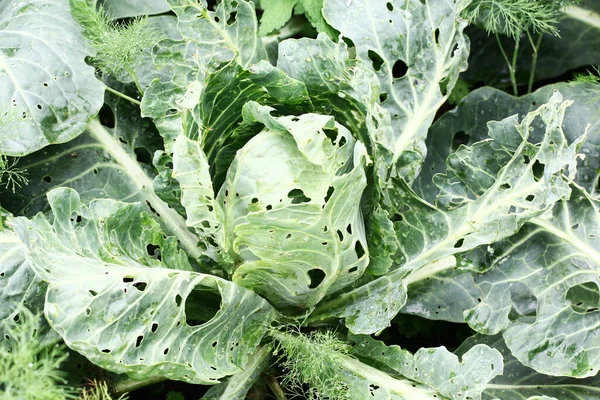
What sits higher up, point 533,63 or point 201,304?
point 533,63

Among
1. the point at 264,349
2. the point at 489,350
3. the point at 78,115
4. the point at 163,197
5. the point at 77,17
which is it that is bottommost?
the point at 264,349

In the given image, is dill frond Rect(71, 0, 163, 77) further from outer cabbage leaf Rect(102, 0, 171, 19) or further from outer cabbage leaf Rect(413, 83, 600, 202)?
outer cabbage leaf Rect(413, 83, 600, 202)

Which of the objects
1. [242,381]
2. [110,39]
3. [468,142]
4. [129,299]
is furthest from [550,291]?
[110,39]

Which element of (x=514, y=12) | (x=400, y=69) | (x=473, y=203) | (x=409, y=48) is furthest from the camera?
(x=400, y=69)

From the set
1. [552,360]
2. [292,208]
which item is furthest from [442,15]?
[552,360]

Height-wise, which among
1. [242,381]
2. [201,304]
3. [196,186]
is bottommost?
[242,381]

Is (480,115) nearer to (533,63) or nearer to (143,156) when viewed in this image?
Result: (533,63)

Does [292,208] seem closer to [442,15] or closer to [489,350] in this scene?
[489,350]
